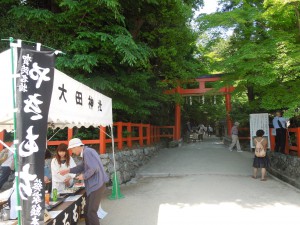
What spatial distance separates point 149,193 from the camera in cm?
754

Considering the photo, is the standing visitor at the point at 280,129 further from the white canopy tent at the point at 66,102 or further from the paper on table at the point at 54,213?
the paper on table at the point at 54,213

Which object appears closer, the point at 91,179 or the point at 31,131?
the point at 31,131

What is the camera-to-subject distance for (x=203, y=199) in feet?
22.0

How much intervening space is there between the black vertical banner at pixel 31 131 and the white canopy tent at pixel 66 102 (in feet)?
0.59

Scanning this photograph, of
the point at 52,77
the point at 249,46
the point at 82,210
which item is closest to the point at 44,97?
the point at 52,77

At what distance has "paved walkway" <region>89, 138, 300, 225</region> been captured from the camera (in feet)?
17.6

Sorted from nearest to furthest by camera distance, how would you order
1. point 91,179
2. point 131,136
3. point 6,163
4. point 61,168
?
point 91,179 → point 61,168 → point 6,163 → point 131,136

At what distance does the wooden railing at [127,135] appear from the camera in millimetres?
8289

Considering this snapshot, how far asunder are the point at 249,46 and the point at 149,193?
5540 mm

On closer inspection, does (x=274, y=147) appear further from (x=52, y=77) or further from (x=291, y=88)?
(x=52, y=77)

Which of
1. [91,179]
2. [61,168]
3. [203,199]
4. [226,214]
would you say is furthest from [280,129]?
[91,179]

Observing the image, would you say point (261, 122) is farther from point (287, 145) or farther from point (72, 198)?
point (72, 198)

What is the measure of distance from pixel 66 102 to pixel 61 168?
2039 millimetres

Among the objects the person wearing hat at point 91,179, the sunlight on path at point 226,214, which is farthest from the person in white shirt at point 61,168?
the sunlight on path at point 226,214
